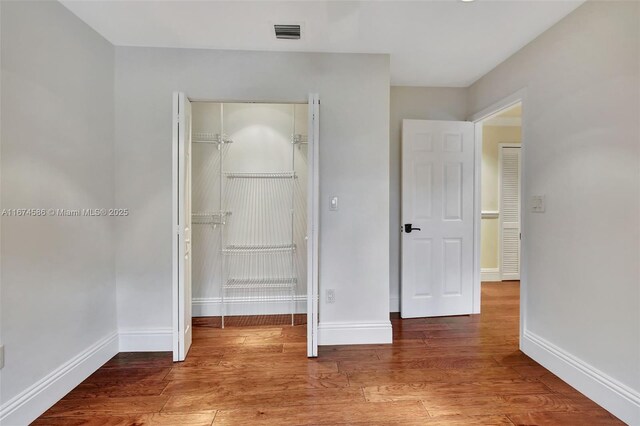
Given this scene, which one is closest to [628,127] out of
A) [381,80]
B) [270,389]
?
[381,80]

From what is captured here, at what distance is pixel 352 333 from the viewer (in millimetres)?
2457

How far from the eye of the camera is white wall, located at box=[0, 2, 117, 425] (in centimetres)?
153

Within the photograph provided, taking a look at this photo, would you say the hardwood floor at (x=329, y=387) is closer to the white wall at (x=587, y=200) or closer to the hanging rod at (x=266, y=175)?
the white wall at (x=587, y=200)

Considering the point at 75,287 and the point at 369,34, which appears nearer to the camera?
the point at 75,287

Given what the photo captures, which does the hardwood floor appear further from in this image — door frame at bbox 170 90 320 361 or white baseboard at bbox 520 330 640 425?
door frame at bbox 170 90 320 361

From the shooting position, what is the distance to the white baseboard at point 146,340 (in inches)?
92.5

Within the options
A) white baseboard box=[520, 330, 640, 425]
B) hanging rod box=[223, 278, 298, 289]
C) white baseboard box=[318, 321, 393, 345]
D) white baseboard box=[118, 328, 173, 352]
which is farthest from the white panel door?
white baseboard box=[118, 328, 173, 352]

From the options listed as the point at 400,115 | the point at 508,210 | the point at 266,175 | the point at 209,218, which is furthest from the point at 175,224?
the point at 508,210

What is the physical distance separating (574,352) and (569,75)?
1850 mm

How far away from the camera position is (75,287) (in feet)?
6.35

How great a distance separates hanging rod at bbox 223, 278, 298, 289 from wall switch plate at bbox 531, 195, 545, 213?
7.31ft

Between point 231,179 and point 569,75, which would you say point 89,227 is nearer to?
point 231,179

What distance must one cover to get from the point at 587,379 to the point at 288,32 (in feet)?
10.0

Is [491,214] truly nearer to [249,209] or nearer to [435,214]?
[435,214]
